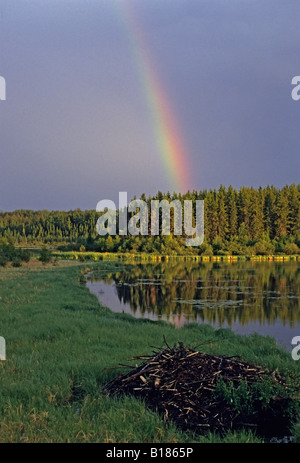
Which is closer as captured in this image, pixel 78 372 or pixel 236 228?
pixel 78 372

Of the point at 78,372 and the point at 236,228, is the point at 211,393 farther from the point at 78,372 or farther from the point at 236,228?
the point at 236,228

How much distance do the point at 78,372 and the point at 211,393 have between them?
8.08 feet

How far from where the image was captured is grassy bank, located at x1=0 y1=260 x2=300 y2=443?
507 cm

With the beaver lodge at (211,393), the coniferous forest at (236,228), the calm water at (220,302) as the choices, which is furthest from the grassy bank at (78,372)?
the coniferous forest at (236,228)

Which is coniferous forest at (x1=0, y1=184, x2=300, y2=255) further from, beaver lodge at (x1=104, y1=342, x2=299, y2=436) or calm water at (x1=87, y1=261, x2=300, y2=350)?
beaver lodge at (x1=104, y1=342, x2=299, y2=436)

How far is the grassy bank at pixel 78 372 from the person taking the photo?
199 inches

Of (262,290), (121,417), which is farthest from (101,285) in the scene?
(121,417)

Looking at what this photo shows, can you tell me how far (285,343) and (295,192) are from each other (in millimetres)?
79904

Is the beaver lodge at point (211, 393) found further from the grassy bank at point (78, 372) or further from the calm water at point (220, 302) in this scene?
the calm water at point (220, 302)

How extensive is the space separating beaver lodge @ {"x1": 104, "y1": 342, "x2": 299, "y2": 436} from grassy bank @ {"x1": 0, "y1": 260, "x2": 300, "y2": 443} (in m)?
0.32

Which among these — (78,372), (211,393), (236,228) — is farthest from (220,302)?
(236,228)

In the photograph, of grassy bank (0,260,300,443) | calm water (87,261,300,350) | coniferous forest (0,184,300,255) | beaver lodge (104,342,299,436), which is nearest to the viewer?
grassy bank (0,260,300,443)

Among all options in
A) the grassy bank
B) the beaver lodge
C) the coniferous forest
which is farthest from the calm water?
the coniferous forest

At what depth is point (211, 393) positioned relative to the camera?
624 cm
